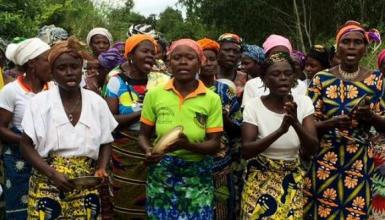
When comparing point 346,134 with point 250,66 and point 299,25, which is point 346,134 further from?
point 299,25

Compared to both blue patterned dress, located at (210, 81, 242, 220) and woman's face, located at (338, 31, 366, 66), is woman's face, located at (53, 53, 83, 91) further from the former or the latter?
woman's face, located at (338, 31, 366, 66)

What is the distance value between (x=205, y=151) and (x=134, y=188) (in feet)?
3.86

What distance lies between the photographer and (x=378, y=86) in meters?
4.38

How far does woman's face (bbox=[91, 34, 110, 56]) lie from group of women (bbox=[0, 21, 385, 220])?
2.19 meters

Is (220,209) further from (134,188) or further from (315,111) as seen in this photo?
(315,111)

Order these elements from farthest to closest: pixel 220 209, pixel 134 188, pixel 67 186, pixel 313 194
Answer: pixel 220 209 → pixel 134 188 → pixel 313 194 → pixel 67 186

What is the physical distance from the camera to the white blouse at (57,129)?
12.0 feet

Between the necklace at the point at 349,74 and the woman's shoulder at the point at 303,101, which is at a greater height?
the necklace at the point at 349,74

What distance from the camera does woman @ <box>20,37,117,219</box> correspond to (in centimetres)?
365

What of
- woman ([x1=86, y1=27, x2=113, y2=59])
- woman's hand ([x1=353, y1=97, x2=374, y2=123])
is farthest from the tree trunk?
woman's hand ([x1=353, y1=97, x2=374, y2=123])

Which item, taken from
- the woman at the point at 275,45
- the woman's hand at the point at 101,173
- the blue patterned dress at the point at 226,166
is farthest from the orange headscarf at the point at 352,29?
the woman's hand at the point at 101,173

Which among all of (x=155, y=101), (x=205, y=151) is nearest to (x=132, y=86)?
(x=155, y=101)

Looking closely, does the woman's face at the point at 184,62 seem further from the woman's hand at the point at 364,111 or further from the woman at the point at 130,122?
the woman's hand at the point at 364,111

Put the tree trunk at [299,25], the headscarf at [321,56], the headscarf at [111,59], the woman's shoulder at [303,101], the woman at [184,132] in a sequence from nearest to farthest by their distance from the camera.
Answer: the woman at [184,132] → the woman's shoulder at [303,101] → the headscarf at [111,59] → the headscarf at [321,56] → the tree trunk at [299,25]
